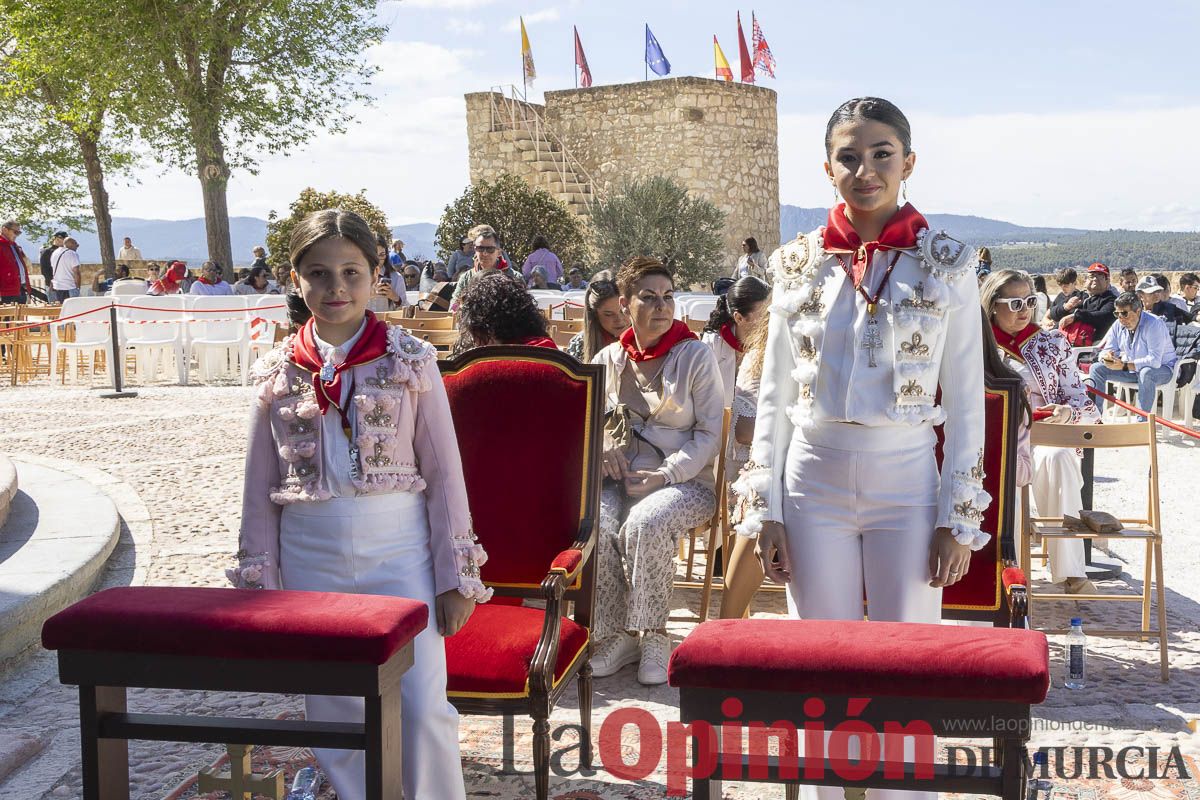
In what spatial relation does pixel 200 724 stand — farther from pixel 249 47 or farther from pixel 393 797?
pixel 249 47

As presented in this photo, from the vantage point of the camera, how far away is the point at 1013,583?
9.25ft

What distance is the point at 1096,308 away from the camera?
37.3 ft

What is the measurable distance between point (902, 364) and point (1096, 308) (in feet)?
33.0

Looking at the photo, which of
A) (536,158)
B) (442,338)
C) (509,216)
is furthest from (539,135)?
(442,338)

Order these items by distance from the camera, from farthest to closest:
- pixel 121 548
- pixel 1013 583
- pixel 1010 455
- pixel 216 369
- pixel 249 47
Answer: pixel 249 47 < pixel 216 369 < pixel 121 548 < pixel 1010 455 < pixel 1013 583

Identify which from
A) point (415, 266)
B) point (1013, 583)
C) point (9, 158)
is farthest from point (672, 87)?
point (1013, 583)

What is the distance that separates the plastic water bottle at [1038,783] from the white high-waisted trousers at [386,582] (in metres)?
1.46

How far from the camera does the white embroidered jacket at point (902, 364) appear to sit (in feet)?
7.66

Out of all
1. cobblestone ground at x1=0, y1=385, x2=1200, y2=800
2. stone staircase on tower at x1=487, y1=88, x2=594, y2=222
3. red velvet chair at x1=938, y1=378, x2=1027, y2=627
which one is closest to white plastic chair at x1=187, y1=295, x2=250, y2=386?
cobblestone ground at x1=0, y1=385, x2=1200, y2=800

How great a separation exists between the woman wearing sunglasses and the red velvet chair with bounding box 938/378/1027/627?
1.81 m

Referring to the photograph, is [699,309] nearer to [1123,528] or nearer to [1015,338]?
[1015,338]

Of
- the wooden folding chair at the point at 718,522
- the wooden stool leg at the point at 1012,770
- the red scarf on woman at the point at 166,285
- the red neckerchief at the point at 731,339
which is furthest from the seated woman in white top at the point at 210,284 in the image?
the wooden stool leg at the point at 1012,770

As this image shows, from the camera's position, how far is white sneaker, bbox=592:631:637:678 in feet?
13.5

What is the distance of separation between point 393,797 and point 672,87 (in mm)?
27035
